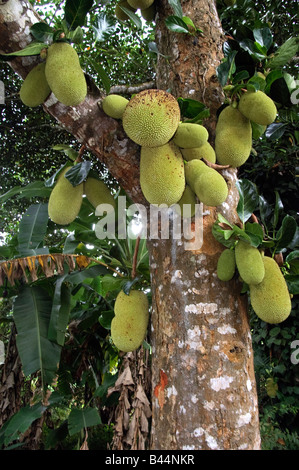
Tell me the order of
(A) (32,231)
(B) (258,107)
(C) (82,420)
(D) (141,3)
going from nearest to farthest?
(B) (258,107) → (D) (141,3) → (C) (82,420) → (A) (32,231)

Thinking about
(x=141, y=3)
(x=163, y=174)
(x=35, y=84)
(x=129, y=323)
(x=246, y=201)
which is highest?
(x=141, y=3)

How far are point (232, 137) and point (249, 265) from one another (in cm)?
31

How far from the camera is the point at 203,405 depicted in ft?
2.22

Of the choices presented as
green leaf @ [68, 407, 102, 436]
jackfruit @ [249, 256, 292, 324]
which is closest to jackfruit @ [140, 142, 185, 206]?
jackfruit @ [249, 256, 292, 324]

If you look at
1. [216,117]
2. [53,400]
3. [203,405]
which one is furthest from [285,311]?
[53,400]

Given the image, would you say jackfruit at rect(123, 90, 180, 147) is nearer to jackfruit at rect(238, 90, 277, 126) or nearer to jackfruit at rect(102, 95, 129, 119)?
jackfruit at rect(102, 95, 129, 119)

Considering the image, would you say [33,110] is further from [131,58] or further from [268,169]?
[268,169]

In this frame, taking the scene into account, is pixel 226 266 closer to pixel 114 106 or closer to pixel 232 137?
pixel 232 137

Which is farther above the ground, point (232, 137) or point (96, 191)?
point (232, 137)

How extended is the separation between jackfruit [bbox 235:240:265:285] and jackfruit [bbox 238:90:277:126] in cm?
31

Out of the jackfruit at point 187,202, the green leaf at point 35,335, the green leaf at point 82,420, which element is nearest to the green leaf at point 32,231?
the green leaf at point 35,335

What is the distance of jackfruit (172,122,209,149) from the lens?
30.2 inches

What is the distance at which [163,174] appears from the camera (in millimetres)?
758

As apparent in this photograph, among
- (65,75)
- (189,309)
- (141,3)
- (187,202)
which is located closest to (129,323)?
(189,309)
